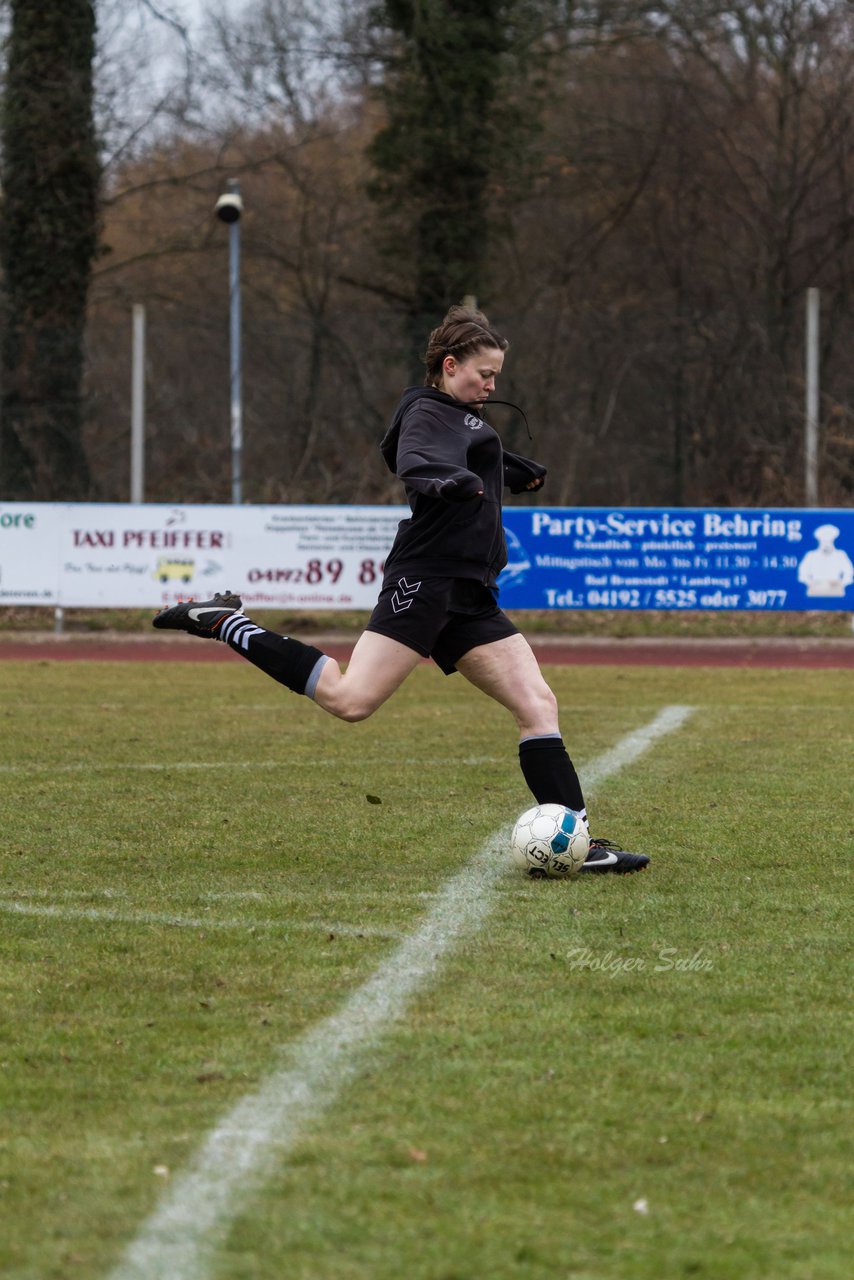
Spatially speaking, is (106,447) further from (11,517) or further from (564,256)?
(564,256)

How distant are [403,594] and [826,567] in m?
13.3

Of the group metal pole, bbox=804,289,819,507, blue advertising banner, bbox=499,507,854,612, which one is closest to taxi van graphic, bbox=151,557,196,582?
blue advertising banner, bbox=499,507,854,612

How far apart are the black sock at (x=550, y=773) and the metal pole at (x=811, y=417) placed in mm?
17290

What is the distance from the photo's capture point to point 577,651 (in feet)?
60.4

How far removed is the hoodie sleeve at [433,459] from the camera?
5.29 meters

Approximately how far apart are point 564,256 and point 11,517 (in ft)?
54.4

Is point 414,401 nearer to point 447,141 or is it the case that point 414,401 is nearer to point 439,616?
point 439,616

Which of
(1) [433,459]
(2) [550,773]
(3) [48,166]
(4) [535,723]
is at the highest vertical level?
(3) [48,166]

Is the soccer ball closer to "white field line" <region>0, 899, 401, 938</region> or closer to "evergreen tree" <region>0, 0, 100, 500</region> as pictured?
"white field line" <region>0, 899, 401, 938</region>

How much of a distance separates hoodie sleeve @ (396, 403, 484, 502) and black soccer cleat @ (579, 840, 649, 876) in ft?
4.71

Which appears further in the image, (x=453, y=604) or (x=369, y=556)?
(x=369, y=556)

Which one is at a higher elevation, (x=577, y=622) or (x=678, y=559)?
(x=678, y=559)

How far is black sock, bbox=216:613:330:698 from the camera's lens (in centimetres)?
600

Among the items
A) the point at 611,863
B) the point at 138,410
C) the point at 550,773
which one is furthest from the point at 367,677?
the point at 138,410
